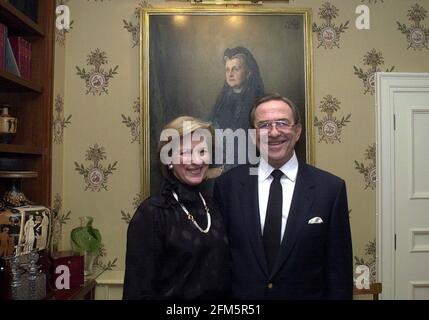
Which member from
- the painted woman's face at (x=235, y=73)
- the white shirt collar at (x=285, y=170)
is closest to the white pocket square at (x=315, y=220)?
the white shirt collar at (x=285, y=170)

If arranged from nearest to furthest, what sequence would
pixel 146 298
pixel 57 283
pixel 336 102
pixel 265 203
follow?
pixel 146 298
pixel 265 203
pixel 57 283
pixel 336 102

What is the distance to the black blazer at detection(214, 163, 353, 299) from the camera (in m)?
0.79

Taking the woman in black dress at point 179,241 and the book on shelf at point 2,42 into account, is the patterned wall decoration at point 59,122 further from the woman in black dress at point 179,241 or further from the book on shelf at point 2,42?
the woman in black dress at point 179,241

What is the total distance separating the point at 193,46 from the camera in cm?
113

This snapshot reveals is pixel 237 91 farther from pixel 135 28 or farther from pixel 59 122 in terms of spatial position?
pixel 59 122

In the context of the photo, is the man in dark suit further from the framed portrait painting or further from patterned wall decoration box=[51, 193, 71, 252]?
patterned wall decoration box=[51, 193, 71, 252]

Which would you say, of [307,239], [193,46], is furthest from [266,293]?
[193,46]

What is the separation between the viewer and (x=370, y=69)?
1.12 metres

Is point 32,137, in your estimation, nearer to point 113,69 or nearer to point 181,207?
point 113,69

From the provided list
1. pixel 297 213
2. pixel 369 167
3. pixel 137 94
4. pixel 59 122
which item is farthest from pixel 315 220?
pixel 59 122

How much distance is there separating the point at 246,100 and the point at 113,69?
43 cm

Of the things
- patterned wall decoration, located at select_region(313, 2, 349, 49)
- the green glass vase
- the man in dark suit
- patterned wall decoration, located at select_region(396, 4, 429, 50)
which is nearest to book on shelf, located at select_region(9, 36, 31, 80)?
the green glass vase

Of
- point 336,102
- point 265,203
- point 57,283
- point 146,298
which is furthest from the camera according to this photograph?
point 336,102

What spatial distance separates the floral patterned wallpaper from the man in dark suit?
0.31m
